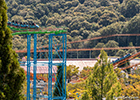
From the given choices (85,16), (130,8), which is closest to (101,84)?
(85,16)

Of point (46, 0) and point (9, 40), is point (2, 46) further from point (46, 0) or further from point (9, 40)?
point (46, 0)

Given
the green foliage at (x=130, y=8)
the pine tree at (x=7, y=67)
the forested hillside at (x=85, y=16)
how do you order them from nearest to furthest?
1. the pine tree at (x=7, y=67)
2. the forested hillside at (x=85, y=16)
3. the green foliage at (x=130, y=8)

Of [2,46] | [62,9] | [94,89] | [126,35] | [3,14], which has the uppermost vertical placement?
[62,9]

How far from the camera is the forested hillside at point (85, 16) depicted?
68.7 meters

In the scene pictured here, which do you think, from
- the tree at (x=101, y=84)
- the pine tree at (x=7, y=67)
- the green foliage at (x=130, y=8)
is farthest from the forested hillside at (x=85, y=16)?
the pine tree at (x=7, y=67)

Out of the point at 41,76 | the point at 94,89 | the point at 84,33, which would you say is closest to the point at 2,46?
the point at 94,89

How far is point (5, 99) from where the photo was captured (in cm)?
980

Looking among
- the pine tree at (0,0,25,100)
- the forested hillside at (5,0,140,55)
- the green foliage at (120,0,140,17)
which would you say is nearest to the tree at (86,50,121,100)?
the pine tree at (0,0,25,100)

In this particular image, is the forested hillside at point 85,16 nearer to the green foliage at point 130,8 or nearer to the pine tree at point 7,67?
the green foliage at point 130,8

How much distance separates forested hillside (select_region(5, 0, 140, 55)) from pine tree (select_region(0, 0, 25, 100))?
51542mm

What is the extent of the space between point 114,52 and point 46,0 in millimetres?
35239

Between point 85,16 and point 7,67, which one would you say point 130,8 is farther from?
point 7,67

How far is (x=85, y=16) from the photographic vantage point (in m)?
82.9

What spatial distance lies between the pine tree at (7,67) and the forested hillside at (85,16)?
169ft
